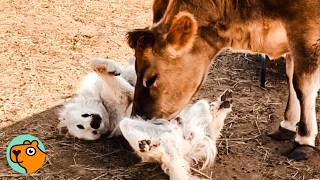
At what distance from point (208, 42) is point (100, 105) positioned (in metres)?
1.23

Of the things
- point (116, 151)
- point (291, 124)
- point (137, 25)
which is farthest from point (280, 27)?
point (137, 25)

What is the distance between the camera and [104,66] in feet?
15.4

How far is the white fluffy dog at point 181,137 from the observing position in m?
3.87

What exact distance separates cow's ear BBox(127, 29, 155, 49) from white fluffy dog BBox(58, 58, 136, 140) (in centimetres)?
82

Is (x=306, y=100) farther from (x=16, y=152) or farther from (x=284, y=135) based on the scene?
(x=16, y=152)

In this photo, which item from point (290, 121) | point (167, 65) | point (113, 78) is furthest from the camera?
point (113, 78)

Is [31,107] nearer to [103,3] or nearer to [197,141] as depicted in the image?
[197,141]

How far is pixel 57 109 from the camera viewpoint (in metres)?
4.98

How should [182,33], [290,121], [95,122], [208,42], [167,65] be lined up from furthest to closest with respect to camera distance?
[290,121] < [95,122] < [208,42] < [167,65] < [182,33]

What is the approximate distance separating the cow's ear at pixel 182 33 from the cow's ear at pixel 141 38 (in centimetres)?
13

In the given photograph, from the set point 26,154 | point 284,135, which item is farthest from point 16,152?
point 284,135

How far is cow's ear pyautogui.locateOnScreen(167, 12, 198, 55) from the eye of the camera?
3.76 meters

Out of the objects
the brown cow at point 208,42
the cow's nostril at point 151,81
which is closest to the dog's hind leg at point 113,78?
the brown cow at point 208,42

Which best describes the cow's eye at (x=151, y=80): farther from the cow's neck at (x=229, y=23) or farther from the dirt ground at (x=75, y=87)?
the dirt ground at (x=75, y=87)
